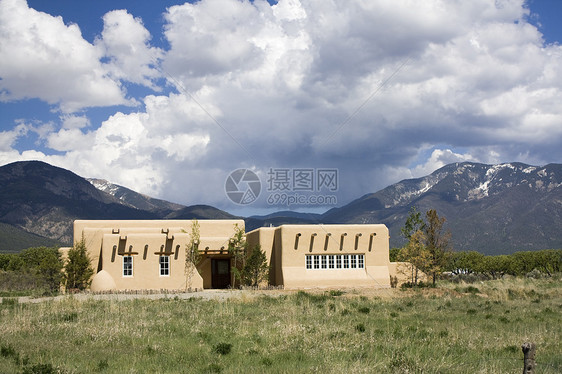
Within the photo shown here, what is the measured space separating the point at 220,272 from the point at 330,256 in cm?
837

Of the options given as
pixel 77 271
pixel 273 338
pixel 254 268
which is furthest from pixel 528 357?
pixel 77 271

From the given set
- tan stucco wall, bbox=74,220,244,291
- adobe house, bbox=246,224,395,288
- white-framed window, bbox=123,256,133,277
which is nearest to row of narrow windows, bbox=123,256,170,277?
white-framed window, bbox=123,256,133,277

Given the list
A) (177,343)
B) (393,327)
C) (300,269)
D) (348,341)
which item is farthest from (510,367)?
(300,269)

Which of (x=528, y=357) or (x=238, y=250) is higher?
(x=238, y=250)

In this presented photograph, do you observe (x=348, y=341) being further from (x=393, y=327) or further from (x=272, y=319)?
(x=272, y=319)

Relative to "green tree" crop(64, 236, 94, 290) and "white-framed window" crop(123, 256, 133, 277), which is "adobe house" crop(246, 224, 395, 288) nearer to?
"white-framed window" crop(123, 256, 133, 277)

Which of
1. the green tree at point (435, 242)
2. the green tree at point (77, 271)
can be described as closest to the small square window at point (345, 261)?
the green tree at point (435, 242)

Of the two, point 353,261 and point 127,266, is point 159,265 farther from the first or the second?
point 353,261

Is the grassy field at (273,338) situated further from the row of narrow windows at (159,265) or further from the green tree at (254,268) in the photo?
the green tree at (254,268)

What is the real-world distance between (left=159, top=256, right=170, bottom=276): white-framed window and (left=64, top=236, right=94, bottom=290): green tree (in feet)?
13.4

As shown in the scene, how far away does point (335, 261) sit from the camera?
36.8m

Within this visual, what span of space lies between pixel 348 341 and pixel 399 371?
10.6 ft

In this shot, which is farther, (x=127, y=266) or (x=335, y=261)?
(x=335, y=261)

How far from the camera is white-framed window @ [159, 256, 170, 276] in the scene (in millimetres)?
34353
